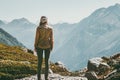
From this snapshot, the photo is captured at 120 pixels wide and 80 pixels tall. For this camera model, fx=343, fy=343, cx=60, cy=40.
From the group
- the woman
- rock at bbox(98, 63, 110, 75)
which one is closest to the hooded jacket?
the woman

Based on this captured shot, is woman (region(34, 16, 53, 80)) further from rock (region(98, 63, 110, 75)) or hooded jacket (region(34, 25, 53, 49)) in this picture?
rock (region(98, 63, 110, 75))

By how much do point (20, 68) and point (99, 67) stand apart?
12253mm

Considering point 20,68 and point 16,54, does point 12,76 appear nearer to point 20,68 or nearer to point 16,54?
point 20,68

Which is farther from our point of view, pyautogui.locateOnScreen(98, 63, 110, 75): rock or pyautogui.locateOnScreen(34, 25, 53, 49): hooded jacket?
pyautogui.locateOnScreen(98, 63, 110, 75): rock

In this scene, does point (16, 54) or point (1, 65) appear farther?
point (16, 54)

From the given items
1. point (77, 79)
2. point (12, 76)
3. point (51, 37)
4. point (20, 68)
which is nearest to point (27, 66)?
point (20, 68)

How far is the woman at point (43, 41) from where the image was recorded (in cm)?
2258

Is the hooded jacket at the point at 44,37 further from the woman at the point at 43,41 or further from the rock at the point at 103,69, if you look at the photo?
the rock at the point at 103,69

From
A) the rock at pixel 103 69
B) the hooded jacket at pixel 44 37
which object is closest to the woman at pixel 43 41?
the hooded jacket at pixel 44 37

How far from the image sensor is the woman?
22.6m

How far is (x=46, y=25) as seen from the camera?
75.9ft

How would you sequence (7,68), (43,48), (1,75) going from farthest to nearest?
1. (7,68)
2. (1,75)
3. (43,48)

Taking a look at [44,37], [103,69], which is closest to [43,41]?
[44,37]

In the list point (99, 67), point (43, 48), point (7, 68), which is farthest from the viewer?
point (99, 67)
